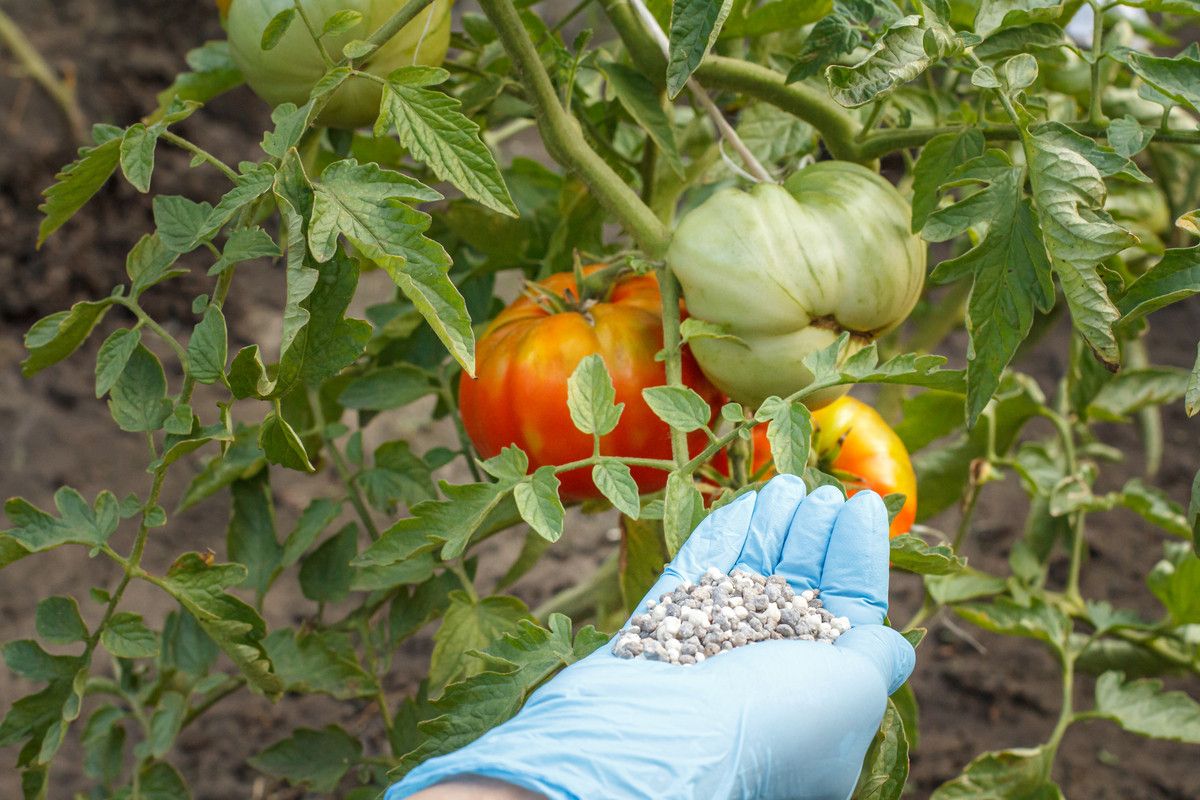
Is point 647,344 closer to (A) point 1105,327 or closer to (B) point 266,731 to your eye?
(A) point 1105,327

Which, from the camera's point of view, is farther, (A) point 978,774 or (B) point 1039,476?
(B) point 1039,476

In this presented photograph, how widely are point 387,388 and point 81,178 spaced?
1.16 feet

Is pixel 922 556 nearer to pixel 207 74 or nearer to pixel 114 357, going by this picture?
→ pixel 114 357

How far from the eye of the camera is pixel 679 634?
0.78 m

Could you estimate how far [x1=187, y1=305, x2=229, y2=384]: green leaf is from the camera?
778 mm

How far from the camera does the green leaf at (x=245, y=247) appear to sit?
0.77 m

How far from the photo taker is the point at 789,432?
0.75 meters

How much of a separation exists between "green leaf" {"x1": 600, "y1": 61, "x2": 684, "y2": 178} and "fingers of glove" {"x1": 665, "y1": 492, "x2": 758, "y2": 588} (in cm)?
31

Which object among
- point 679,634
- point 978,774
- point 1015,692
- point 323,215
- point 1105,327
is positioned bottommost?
point 1015,692

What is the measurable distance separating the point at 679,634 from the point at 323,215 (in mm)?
366

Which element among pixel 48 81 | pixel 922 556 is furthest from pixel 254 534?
pixel 48 81

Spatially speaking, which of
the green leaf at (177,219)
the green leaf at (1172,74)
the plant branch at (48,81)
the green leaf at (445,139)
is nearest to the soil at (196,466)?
the plant branch at (48,81)

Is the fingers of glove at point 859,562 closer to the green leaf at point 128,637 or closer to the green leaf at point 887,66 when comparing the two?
the green leaf at point 887,66

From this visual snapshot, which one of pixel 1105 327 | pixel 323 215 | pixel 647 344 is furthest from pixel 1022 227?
pixel 323 215
